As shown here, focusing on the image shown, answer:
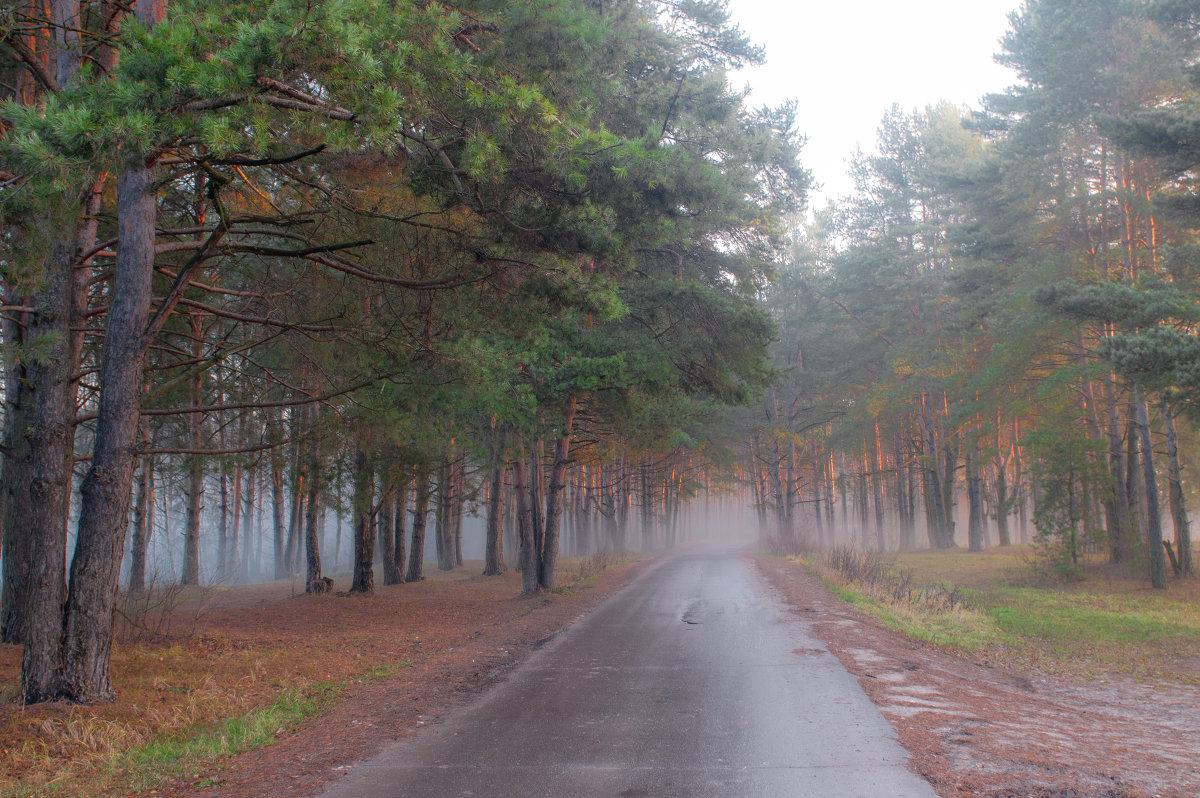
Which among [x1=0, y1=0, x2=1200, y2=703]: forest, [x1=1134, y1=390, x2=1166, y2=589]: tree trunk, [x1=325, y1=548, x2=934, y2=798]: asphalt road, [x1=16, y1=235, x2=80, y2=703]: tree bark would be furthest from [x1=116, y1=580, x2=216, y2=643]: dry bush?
[x1=1134, y1=390, x2=1166, y2=589]: tree trunk

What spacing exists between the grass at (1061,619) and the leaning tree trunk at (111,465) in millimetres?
10619

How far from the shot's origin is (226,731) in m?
6.34

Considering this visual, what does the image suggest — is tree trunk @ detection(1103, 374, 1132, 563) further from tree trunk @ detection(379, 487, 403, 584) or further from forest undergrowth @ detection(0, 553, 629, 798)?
tree trunk @ detection(379, 487, 403, 584)

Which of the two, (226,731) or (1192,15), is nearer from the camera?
(226,731)

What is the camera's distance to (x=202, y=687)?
7453 mm

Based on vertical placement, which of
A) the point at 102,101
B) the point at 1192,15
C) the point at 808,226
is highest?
the point at 808,226

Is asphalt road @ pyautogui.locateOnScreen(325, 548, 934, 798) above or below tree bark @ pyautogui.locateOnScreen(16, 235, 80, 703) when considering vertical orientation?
below

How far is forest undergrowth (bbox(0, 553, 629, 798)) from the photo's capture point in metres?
5.39

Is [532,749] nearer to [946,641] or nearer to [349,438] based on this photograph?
[946,641]

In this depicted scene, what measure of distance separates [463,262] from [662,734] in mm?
6159

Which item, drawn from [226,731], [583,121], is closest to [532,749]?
[226,731]

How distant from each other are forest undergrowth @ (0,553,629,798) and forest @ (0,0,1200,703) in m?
0.77

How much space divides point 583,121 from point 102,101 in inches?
215

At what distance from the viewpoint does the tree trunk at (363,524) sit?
16703mm
